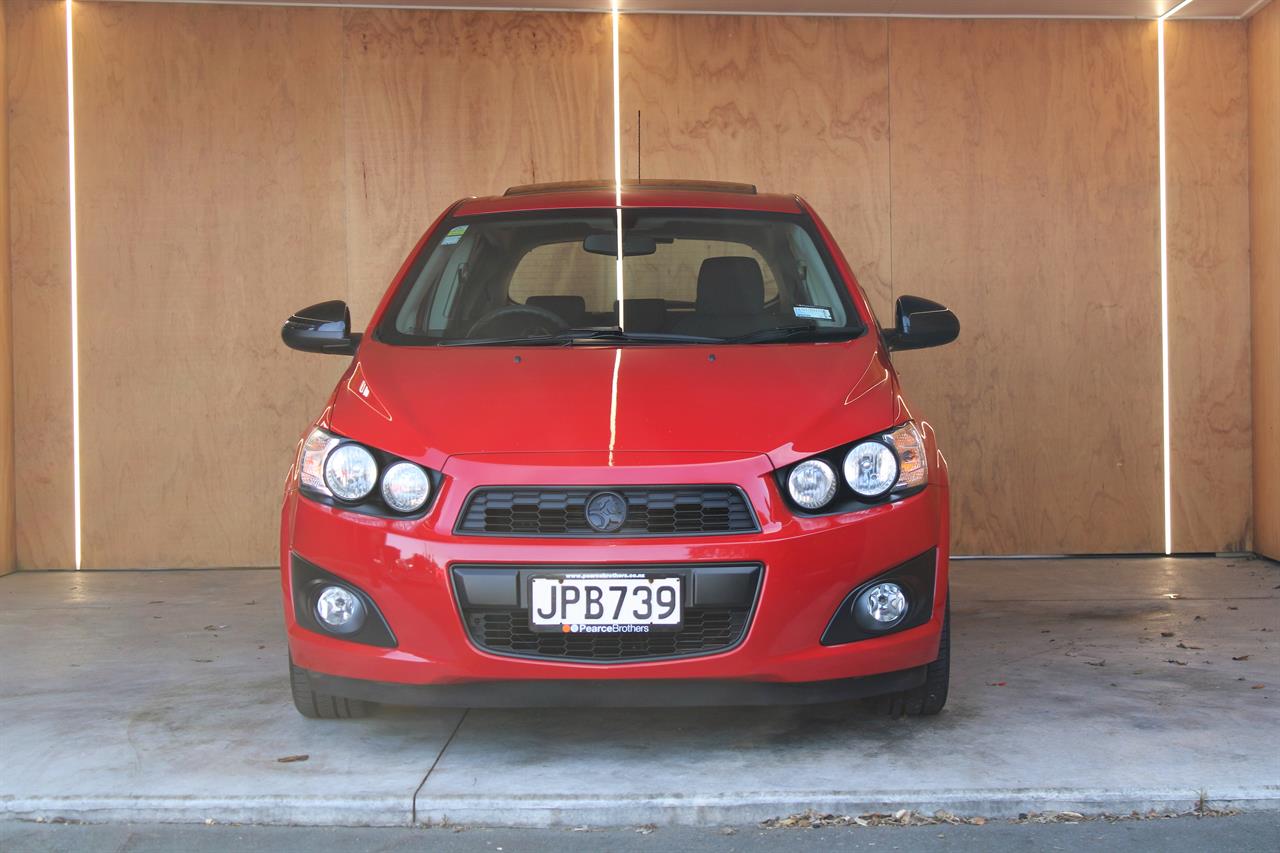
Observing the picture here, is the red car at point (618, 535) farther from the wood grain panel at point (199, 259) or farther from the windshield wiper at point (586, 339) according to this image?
the wood grain panel at point (199, 259)

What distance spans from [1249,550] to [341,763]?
5.61m

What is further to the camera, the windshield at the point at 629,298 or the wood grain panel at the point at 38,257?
the wood grain panel at the point at 38,257

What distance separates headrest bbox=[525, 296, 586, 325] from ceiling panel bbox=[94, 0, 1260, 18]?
3.24 meters

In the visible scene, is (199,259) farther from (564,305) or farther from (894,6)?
(894,6)

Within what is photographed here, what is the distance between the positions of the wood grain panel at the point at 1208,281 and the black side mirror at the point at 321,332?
15.7 ft

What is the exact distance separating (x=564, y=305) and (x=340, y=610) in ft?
4.67

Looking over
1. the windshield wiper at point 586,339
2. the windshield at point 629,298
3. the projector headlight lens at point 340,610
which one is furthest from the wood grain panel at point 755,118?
the projector headlight lens at point 340,610

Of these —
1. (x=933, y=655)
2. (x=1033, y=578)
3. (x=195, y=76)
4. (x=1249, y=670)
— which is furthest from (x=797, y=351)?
(x=195, y=76)

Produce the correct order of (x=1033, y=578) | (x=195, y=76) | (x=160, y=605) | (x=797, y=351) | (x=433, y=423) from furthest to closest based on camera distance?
(x=195, y=76)
(x=1033, y=578)
(x=160, y=605)
(x=797, y=351)
(x=433, y=423)

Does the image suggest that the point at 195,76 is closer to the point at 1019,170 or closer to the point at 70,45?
the point at 70,45

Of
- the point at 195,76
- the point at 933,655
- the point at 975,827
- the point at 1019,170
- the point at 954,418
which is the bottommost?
the point at 975,827

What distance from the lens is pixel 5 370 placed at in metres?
7.25

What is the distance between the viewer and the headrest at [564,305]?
14.9 feet

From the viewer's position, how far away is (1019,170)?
25.0 feet
